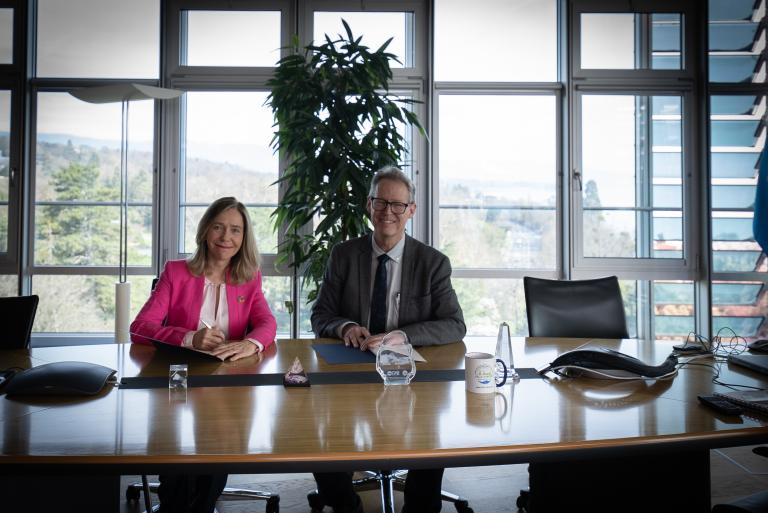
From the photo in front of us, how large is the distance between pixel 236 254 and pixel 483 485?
5.09 ft

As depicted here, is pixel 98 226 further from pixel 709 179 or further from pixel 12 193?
pixel 709 179

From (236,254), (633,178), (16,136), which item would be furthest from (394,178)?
(16,136)

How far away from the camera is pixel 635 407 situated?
134 cm

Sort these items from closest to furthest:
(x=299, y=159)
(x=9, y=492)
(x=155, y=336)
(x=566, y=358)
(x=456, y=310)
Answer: (x=9, y=492), (x=566, y=358), (x=155, y=336), (x=456, y=310), (x=299, y=159)

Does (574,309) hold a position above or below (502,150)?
below

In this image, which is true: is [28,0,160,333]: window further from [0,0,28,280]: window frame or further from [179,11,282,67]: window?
[179,11,282,67]: window

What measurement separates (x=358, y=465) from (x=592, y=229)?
13.0 ft

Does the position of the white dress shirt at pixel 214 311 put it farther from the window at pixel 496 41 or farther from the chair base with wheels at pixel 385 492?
the window at pixel 496 41

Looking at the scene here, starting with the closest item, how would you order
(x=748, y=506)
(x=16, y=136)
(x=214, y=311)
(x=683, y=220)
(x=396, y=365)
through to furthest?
1. (x=748, y=506)
2. (x=396, y=365)
3. (x=214, y=311)
4. (x=16, y=136)
5. (x=683, y=220)

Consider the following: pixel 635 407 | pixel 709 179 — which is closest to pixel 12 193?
pixel 635 407

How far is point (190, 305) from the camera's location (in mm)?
2311

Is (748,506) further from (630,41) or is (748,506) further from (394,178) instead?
(630,41)

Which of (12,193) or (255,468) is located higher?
(12,193)

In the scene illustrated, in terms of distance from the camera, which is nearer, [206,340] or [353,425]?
[353,425]
